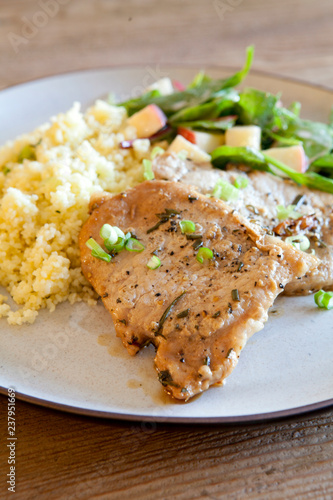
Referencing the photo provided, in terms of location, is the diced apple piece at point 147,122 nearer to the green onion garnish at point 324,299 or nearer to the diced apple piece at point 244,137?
the diced apple piece at point 244,137

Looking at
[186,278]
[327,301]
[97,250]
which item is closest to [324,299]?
[327,301]

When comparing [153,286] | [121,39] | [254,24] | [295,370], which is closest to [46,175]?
[153,286]

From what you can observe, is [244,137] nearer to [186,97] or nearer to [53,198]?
[186,97]

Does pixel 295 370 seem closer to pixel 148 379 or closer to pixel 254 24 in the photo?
pixel 148 379

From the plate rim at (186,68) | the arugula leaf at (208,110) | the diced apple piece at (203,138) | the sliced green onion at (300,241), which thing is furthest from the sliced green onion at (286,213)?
the plate rim at (186,68)

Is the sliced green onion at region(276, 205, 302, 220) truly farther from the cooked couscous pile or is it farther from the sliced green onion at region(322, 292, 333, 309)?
the cooked couscous pile
